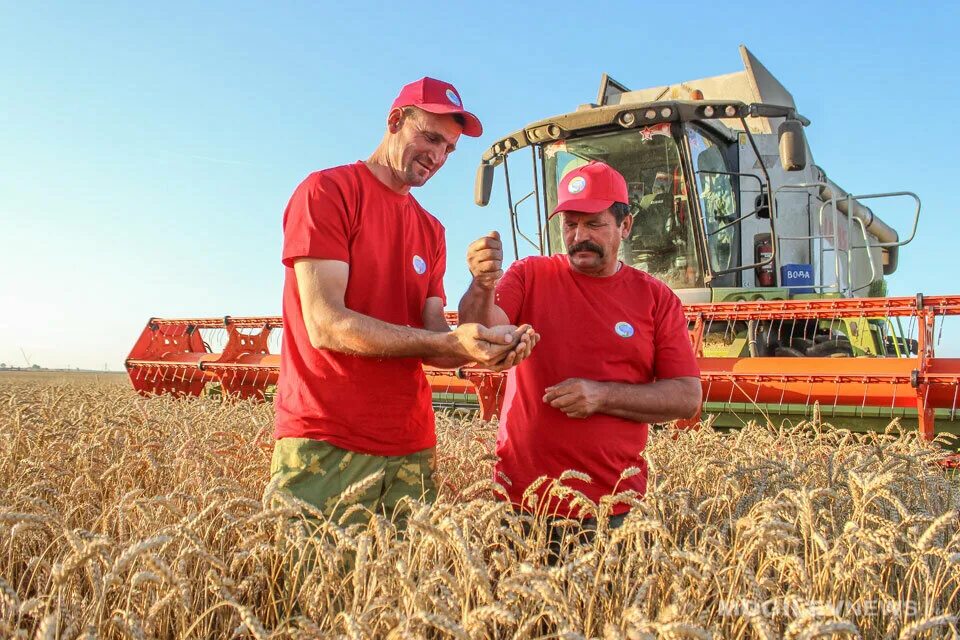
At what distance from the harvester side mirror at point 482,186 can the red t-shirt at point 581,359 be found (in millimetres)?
4114

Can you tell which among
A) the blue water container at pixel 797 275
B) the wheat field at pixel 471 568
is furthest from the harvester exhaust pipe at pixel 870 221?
the wheat field at pixel 471 568

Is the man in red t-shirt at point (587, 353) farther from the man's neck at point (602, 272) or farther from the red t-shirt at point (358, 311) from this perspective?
the red t-shirt at point (358, 311)

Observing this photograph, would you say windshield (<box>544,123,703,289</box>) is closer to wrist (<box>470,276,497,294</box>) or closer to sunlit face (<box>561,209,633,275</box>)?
sunlit face (<box>561,209,633,275</box>)

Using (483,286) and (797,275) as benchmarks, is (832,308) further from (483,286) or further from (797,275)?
(483,286)

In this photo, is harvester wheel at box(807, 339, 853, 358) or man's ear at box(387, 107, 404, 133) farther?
harvester wheel at box(807, 339, 853, 358)

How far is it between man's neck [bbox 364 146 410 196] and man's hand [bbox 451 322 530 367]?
530 mm

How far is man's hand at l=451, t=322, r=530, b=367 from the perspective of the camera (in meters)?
2.01

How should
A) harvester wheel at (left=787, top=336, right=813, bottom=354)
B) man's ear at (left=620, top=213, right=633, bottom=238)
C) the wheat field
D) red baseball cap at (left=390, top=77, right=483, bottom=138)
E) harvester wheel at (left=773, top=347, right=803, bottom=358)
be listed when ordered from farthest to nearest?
harvester wheel at (left=787, top=336, right=813, bottom=354) < harvester wheel at (left=773, top=347, right=803, bottom=358) < man's ear at (left=620, top=213, right=633, bottom=238) < red baseball cap at (left=390, top=77, right=483, bottom=138) < the wheat field

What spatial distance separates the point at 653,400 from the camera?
249 cm

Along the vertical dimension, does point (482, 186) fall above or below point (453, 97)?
above

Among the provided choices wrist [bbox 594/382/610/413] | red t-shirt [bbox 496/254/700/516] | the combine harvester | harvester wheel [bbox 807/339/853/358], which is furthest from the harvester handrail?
wrist [bbox 594/382/610/413]

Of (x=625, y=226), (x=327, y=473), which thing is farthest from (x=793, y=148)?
(x=327, y=473)

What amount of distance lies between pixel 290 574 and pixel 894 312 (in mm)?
4510

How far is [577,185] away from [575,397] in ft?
2.65
